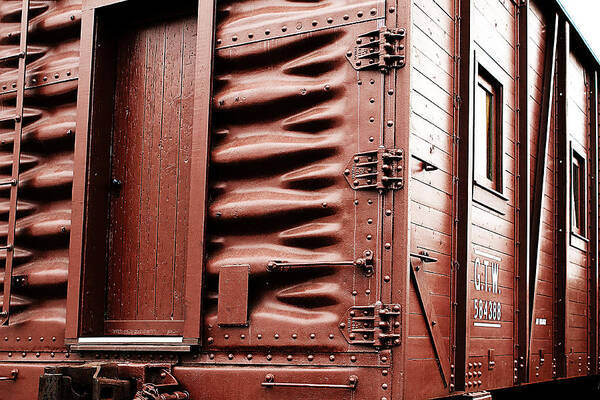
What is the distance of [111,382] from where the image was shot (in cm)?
425

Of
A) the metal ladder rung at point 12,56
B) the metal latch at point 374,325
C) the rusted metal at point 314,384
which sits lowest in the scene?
the rusted metal at point 314,384

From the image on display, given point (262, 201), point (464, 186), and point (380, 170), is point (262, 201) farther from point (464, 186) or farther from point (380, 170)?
point (464, 186)

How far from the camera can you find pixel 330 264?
4.14 metres

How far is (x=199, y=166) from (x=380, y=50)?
1164 mm

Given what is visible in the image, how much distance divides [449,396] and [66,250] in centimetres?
240

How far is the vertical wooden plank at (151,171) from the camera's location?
4824mm

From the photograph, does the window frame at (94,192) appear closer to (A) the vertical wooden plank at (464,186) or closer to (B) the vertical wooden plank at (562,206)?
(A) the vertical wooden plank at (464,186)

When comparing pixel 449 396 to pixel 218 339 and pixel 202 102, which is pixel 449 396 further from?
pixel 202 102

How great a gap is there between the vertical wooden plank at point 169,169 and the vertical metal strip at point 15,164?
3.07ft

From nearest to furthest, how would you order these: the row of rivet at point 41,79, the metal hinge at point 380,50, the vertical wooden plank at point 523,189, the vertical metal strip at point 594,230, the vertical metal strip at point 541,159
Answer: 1. the metal hinge at point 380,50
2. the row of rivet at point 41,79
3. the vertical wooden plank at point 523,189
4. the vertical metal strip at point 541,159
5. the vertical metal strip at point 594,230

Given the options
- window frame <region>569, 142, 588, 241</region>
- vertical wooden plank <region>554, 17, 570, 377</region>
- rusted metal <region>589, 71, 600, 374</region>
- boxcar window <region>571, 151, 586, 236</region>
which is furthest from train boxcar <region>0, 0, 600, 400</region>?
rusted metal <region>589, 71, 600, 374</region>

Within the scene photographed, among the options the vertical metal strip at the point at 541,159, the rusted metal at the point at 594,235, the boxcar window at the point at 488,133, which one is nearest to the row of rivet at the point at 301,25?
the boxcar window at the point at 488,133

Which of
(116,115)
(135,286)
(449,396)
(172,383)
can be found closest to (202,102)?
(116,115)

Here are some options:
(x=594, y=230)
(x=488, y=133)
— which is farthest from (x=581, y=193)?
(x=488, y=133)
